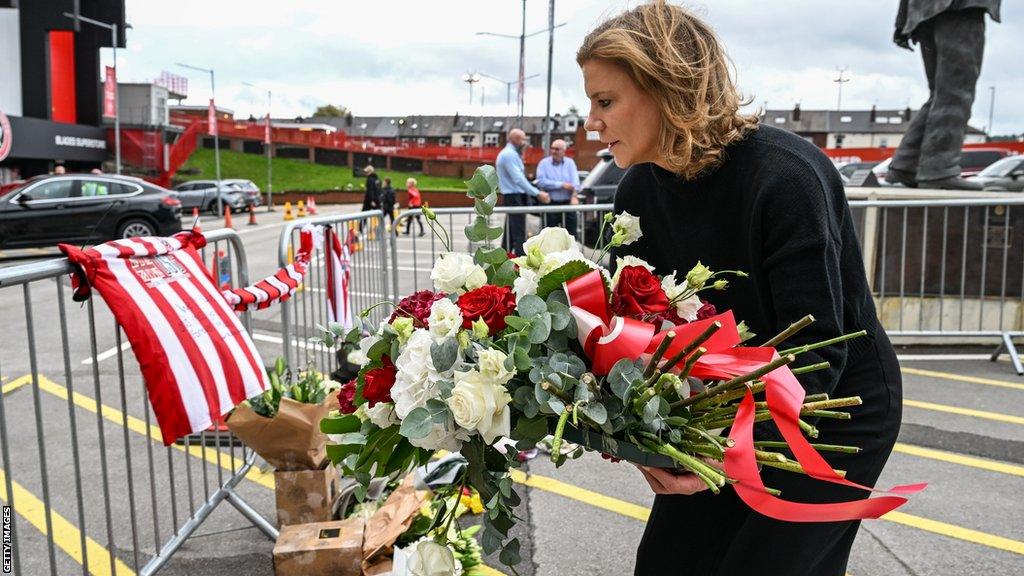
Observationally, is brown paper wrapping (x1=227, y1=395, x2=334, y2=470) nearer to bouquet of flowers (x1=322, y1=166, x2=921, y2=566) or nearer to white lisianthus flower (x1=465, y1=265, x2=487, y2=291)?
bouquet of flowers (x1=322, y1=166, x2=921, y2=566)

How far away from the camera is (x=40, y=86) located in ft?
101

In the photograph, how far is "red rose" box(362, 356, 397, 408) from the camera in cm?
150

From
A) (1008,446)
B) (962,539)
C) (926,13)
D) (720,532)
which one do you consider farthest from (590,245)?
(720,532)

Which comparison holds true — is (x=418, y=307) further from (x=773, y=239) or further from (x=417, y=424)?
(x=773, y=239)

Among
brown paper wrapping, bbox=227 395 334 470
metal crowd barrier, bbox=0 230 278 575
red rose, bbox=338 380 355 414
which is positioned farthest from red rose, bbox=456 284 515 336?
brown paper wrapping, bbox=227 395 334 470

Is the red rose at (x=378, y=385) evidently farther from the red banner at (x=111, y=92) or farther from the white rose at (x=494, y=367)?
the red banner at (x=111, y=92)

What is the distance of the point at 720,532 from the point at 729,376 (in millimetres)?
684

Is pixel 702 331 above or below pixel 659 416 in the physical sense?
above

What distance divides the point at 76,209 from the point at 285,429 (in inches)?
617

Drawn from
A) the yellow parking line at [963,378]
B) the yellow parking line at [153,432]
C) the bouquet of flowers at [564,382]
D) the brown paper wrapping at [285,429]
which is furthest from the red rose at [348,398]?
the yellow parking line at [963,378]

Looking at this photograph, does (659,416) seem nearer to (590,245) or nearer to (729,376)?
(729,376)

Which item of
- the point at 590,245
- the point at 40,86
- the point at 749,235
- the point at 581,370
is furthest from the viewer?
the point at 40,86

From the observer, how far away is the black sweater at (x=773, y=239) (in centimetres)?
169

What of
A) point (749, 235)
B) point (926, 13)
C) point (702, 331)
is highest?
point (926, 13)
